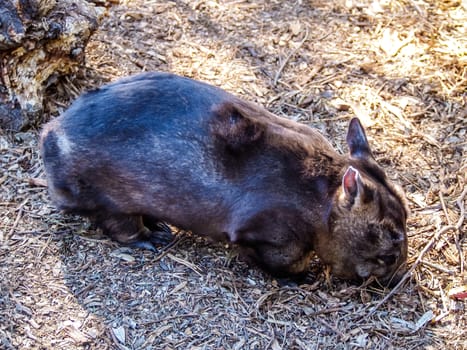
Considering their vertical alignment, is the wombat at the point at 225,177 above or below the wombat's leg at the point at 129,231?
above

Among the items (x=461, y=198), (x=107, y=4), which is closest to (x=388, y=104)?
(x=461, y=198)

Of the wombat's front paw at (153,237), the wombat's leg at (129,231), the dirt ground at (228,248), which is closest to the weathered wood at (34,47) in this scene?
the dirt ground at (228,248)

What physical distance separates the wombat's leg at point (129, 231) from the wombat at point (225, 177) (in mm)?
109

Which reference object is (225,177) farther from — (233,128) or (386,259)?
(386,259)

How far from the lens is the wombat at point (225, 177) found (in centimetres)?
460

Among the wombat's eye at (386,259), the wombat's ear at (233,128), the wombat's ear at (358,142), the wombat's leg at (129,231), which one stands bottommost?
the wombat's eye at (386,259)

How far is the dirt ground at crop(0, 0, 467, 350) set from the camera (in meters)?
4.53

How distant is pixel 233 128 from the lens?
4.61m

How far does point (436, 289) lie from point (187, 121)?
1.84 m

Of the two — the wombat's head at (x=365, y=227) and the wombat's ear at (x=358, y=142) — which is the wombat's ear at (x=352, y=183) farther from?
the wombat's ear at (x=358, y=142)

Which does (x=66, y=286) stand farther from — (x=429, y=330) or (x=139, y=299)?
(x=429, y=330)

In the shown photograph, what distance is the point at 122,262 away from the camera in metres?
4.86

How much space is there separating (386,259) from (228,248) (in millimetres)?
997

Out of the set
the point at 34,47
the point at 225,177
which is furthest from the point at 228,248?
the point at 34,47
